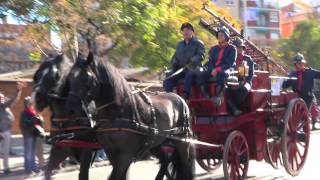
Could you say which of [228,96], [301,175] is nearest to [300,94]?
[301,175]

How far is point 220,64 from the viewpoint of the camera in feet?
29.7

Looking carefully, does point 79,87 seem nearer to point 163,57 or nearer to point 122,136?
point 122,136

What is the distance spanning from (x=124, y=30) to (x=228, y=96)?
7.04 metres

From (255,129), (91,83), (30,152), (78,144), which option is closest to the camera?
(91,83)

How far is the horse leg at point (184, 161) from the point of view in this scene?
8.06 meters

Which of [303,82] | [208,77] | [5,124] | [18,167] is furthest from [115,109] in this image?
[18,167]

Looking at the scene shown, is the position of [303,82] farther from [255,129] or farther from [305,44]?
[305,44]

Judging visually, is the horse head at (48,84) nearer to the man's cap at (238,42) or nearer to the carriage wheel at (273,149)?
the man's cap at (238,42)

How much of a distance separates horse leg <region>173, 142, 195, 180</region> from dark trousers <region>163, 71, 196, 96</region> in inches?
45.4

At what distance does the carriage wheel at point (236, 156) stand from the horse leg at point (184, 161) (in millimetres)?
616

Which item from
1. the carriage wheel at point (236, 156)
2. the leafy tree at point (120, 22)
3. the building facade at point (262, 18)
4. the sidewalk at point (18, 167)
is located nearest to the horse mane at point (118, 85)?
the leafy tree at point (120, 22)

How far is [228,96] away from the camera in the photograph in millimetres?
9297

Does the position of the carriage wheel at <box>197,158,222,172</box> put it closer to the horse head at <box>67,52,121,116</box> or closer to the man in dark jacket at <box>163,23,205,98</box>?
the man in dark jacket at <box>163,23,205,98</box>

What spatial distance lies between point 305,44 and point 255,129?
37826 millimetres
